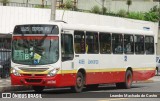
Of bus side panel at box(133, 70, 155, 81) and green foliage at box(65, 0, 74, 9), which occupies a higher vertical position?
green foliage at box(65, 0, 74, 9)

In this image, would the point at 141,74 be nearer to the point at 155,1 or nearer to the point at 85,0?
the point at 85,0

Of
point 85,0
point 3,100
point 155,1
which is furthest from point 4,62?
point 155,1

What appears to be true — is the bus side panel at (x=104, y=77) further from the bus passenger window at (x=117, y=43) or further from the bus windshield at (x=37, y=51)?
the bus windshield at (x=37, y=51)

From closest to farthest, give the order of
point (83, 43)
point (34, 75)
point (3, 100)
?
1. point (3, 100)
2. point (34, 75)
3. point (83, 43)

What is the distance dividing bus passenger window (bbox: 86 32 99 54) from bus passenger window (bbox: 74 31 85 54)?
38 centimetres

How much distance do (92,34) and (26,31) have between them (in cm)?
338

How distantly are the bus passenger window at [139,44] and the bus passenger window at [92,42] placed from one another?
13.5 ft

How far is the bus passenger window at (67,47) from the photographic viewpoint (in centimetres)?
2295

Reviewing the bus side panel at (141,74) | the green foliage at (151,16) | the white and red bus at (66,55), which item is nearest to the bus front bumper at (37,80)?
the white and red bus at (66,55)

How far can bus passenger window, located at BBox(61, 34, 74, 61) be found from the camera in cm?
2295

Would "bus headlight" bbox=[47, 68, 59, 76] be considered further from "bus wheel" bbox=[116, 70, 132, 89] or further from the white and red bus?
"bus wheel" bbox=[116, 70, 132, 89]

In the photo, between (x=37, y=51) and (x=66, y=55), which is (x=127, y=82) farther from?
(x=37, y=51)

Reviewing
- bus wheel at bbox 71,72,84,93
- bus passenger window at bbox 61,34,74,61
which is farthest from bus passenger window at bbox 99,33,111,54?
bus passenger window at bbox 61,34,74,61

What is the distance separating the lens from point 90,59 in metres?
25.0
